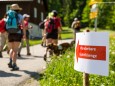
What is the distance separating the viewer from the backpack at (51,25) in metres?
15.8

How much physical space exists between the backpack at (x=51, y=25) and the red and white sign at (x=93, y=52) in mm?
8478

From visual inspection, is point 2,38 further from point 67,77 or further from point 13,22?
point 67,77

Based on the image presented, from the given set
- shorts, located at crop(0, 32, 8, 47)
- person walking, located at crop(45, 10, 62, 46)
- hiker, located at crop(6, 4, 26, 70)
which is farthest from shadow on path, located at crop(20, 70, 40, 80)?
shorts, located at crop(0, 32, 8, 47)

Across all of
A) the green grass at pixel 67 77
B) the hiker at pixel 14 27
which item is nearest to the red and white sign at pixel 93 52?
the green grass at pixel 67 77

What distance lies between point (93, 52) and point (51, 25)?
908 centimetres

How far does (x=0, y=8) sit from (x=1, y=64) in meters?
37.4

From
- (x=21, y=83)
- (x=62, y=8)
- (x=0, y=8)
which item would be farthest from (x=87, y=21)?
(x=21, y=83)

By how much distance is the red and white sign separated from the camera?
6.69 m

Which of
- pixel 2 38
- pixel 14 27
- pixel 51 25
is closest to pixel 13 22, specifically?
pixel 14 27

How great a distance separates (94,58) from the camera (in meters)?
6.84

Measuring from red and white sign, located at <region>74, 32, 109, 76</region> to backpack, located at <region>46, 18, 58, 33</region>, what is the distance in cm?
848

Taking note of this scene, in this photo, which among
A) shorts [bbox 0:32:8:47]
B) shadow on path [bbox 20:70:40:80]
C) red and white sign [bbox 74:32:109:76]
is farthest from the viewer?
shorts [bbox 0:32:8:47]

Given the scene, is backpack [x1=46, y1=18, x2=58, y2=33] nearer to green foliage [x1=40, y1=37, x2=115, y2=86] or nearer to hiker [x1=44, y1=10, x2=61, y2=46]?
hiker [x1=44, y1=10, x2=61, y2=46]

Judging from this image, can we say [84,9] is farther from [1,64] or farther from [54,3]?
[1,64]
